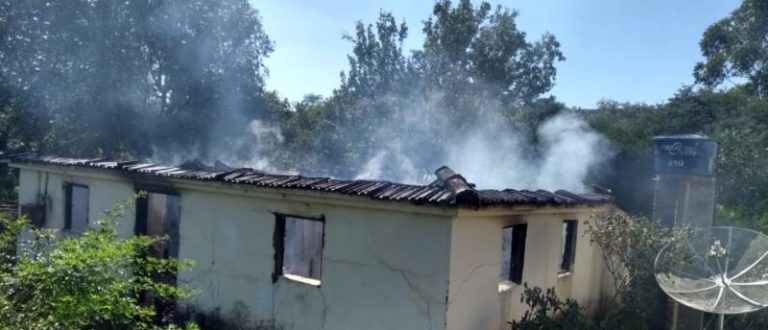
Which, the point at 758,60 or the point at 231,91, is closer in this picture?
the point at 231,91

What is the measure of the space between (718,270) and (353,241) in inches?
183

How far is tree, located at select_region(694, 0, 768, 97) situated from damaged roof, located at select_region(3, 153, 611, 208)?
19.5 metres

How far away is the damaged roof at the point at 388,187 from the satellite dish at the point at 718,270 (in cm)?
172

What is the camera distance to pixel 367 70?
19.4 metres

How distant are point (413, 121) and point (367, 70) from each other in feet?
10.6

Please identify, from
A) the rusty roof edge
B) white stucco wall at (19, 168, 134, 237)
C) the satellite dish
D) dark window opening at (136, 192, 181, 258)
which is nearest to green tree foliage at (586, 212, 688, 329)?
the satellite dish

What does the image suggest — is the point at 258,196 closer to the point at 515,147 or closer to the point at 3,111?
the point at 515,147

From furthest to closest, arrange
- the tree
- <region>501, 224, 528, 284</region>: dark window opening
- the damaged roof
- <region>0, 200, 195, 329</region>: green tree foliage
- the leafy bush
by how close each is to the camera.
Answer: the tree < <region>501, 224, 528, 284</region>: dark window opening < the leafy bush < the damaged roof < <region>0, 200, 195, 329</region>: green tree foliage

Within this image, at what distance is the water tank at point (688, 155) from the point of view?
26.1 feet

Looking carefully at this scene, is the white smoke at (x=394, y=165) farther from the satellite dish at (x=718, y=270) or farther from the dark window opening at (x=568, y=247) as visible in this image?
the satellite dish at (x=718, y=270)

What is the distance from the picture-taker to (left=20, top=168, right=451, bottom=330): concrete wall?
21.7 feet

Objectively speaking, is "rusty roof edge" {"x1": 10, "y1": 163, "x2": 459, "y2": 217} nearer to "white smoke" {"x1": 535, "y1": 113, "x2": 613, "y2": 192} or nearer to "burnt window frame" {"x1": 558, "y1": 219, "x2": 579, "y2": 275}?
"burnt window frame" {"x1": 558, "y1": 219, "x2": 579, "y2": 275}

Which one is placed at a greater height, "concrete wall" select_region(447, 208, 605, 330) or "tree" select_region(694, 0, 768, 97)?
"tree" select_region(694, 0, 768, 97)

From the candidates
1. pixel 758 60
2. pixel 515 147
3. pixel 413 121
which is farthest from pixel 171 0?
pixel 758 60
